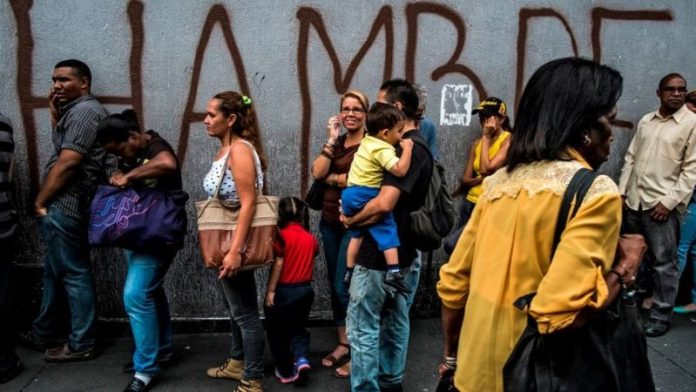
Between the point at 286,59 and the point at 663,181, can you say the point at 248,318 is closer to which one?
the point at 286,59

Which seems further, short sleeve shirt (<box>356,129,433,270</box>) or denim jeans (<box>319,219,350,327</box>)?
denim jeans (<box>319,219,350,327</box>)

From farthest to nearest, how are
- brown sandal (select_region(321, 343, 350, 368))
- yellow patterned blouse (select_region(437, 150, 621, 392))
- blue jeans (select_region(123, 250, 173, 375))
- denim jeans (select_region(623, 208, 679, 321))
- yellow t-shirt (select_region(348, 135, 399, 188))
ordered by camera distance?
denim jeans (select_region(623, 208, 679, 321)) → brown sandal (select_region(321, 343, 350, 368)) → blue jeans (select_region(123, 250, 173, 375)) → yellow t-shirt (select_region(348, 135, 399, 188)) → yellow patterned blouse (select_region(437, 150, 621, 392))

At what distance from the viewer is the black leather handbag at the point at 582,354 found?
1.63 meters

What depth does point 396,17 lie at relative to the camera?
4.55 metres

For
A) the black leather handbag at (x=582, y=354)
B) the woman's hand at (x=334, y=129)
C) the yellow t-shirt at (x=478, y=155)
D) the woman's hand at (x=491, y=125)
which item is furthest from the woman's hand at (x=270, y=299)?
the black leather handbag at (x=582, y=354)

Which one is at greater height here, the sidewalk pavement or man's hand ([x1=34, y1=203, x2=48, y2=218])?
man's hand ([x1=34, y1=203, x2=48, y2=218])

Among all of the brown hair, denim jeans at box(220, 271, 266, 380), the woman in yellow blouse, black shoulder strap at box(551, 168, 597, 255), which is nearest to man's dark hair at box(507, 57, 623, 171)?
the woman in yellow blouse

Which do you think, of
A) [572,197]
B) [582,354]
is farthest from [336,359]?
[572,197]

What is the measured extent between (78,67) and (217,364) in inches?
84.0

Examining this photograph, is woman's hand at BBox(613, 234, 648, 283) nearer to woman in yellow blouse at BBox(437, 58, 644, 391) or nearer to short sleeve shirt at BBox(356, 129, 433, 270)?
woman in yellow blouse at BBox(437, 58, 644, 391)

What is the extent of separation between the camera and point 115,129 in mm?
3506

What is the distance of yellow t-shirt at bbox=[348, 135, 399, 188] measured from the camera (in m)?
3.14

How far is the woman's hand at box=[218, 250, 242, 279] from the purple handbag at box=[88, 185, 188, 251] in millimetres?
469

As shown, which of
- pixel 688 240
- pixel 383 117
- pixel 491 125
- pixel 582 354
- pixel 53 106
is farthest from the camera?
pixel 688 240
